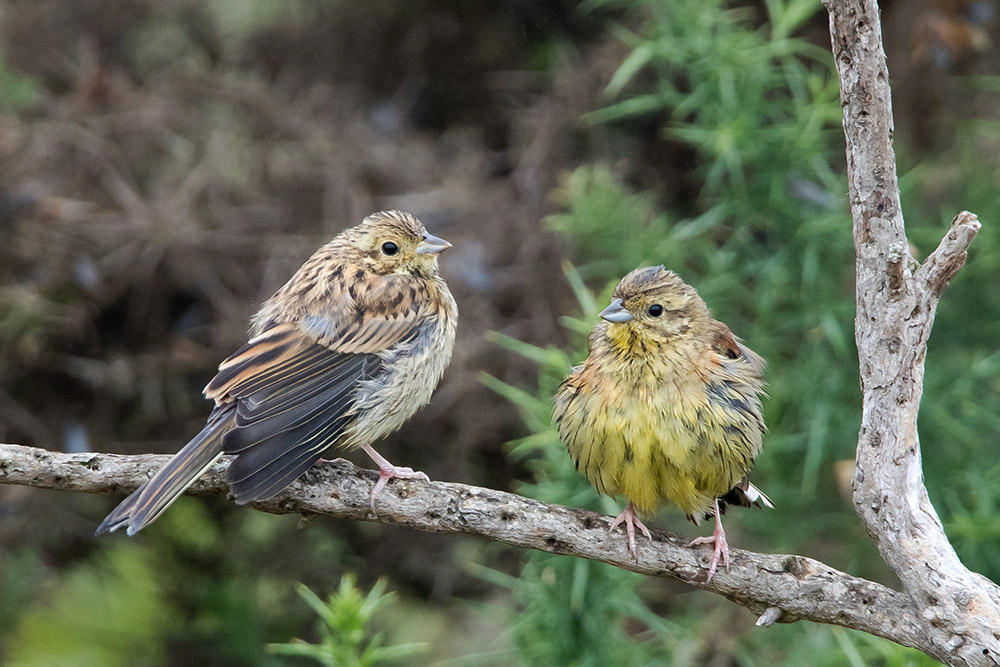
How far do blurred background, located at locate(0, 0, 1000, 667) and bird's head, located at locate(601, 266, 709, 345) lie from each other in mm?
377

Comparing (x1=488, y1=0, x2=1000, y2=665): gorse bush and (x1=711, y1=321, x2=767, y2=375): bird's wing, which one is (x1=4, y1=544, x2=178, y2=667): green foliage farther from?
(x1=711, y1=321, x2=767, y2=375): bird's wing

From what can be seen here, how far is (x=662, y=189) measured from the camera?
6.05 meters

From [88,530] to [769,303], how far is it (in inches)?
148

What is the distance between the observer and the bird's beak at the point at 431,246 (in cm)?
435

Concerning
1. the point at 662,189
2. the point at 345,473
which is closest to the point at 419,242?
the point at 345,473

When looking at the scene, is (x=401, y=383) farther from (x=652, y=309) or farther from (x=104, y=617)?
(x=104, y=617)

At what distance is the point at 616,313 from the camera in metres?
3.78

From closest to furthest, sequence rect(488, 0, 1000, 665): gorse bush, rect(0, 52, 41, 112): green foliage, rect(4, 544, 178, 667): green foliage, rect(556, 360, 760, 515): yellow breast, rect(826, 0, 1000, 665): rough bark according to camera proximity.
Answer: rect(826, 0, 1000, 665): rough bark < rect(556, 360, 760, 515): yellow breast < rect(488, 0, 1000, 665): gorse bush < rect(0, 52, 41, 112): green foliage < rect(4, 544, 178, 667): green foliage

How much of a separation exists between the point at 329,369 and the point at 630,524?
127 centimetres

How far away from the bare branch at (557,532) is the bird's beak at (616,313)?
29.1 inches

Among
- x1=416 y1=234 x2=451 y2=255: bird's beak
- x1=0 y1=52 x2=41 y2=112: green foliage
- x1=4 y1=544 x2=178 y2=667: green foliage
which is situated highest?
x1=0 y1=52 x2=41 y2=112: green foliage

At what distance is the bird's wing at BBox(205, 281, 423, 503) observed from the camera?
3338 millimetres

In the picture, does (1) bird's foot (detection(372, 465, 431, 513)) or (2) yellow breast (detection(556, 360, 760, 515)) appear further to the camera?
(2) yellow breast (detection(556, 360, 760, 515))

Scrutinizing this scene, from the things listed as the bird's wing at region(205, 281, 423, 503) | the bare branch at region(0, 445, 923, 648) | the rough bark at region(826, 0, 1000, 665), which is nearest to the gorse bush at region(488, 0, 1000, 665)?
the bird's wing at region(205, 281, 423, 503)
